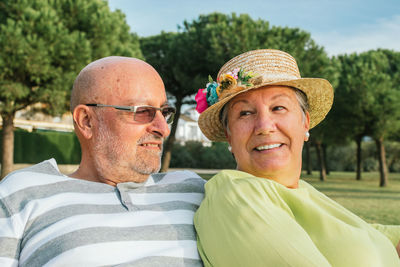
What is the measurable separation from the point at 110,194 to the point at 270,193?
0.92 m

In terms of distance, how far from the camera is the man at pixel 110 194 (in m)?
1.79

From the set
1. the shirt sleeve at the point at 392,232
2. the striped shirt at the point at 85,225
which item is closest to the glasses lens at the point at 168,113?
the striped shirt at the point at 85,225

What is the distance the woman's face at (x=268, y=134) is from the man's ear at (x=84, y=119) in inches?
36.7

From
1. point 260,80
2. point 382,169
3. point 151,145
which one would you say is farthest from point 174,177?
point 382,169

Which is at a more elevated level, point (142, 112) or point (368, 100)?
point (368, 100)

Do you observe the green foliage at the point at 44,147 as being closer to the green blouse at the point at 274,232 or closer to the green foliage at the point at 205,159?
the green foliage at the point at 205,159

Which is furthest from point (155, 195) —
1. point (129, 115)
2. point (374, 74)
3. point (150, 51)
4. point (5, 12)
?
point (374, 74)

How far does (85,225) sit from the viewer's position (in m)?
1.83

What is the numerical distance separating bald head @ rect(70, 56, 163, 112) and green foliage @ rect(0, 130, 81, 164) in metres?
19.1

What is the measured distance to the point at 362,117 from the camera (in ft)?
64.2

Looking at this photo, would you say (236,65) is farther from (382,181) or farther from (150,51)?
(382,181)

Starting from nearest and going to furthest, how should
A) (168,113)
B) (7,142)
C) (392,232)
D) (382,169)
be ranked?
(392,232) → (168,113) → (7,142) → (382,169)

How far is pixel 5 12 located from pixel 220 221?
1463 cm

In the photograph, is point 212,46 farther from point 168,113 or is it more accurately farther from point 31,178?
point 31,178
